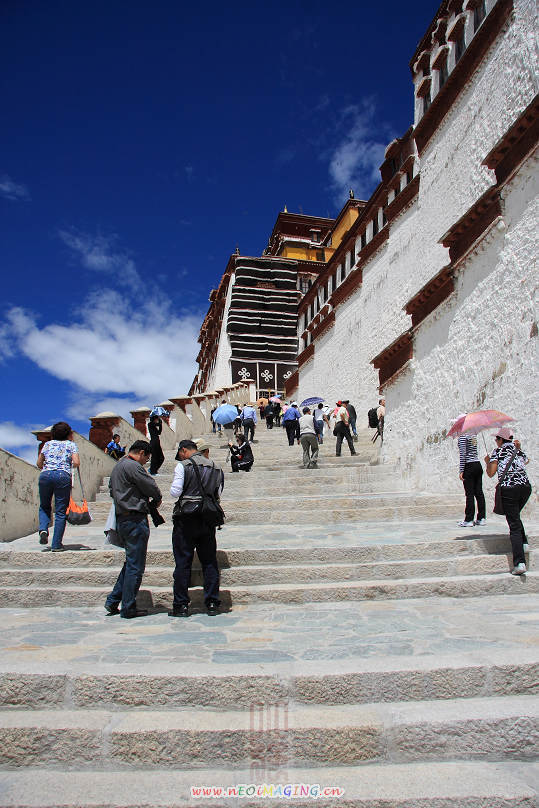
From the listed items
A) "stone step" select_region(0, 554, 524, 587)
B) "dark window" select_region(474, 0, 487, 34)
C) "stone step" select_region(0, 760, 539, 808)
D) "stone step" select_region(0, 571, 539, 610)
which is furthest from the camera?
"dark window" select_region(474, 0, 487, 34)

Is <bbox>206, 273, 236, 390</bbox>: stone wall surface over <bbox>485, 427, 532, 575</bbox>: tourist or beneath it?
over

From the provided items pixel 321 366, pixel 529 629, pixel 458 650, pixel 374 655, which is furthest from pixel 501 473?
pixel 321 366

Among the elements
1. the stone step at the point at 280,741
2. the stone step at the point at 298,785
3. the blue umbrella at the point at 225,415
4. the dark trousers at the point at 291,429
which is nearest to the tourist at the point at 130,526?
the stone step at the point at 280,741

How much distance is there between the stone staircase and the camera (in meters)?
2.49

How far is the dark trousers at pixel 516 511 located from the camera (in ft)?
15.8

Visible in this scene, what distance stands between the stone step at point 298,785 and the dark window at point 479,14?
15.9m

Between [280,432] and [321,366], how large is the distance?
11088 mm

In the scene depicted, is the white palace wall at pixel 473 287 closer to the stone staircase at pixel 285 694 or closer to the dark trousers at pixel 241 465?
the dark trousers at pixel 241 465

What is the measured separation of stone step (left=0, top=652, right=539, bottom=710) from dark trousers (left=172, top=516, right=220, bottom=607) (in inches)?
55.6

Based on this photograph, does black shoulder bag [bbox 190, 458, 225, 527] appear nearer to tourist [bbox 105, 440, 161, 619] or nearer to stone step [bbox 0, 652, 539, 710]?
tourist [bbox 105, 440, 161, 619]

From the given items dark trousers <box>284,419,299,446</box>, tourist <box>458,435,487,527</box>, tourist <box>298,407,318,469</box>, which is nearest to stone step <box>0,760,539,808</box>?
tourist <box>458,435,487,527</box>

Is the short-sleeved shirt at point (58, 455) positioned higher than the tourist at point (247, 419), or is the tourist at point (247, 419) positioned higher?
the tourist at point (247, 419)

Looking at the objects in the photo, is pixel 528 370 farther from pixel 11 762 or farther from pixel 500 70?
pixel 500 70

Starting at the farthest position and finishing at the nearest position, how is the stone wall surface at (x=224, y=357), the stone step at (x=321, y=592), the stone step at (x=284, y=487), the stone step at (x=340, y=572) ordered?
the stone wall surface at (x=224, y=357) < the stone step at (x=284, y=487) < the stone step at (x=340, y=572) < the stone step at (x=321, y=592)
